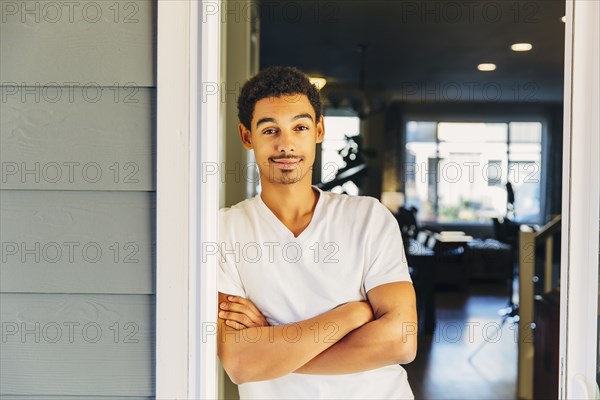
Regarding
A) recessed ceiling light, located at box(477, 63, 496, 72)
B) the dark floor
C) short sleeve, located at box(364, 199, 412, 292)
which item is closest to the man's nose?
short sleeve, located at box(364, 199, 412, 292)

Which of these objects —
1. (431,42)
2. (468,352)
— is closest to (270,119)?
(431,42)

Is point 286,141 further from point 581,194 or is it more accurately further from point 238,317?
point 581,194

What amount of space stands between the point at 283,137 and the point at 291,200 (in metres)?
0.15

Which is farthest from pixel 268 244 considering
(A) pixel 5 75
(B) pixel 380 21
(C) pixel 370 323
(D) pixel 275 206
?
(B) pixel 380 21

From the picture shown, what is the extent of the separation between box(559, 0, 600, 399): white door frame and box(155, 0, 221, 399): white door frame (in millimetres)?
A: 698

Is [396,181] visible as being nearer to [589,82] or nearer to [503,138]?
[503,138]

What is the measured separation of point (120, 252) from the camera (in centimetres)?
116

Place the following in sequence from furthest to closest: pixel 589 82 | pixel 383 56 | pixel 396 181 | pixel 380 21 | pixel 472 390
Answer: pixel 472 390
pixel 383 56
pixel 380 21
pixel 396 181
pixel 589 82

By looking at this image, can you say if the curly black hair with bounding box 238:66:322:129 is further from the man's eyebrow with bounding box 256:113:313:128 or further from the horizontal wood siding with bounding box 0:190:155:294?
the horizontal wood siding with bounding box 0:190:155:294

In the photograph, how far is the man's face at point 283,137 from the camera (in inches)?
51.4

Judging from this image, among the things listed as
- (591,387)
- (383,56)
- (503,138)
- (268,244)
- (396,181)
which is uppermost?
(383,56)

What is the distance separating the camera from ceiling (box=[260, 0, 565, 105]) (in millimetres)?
1645

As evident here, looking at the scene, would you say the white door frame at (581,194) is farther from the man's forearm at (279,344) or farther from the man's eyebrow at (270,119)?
the man's eyebrow at (270,119)

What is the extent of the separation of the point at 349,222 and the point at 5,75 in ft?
2.56
